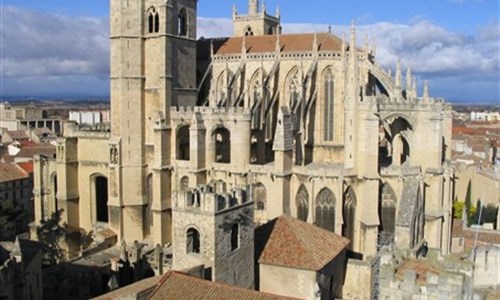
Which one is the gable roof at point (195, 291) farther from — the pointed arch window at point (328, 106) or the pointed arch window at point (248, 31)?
the pointed arch window at point (248, 31)

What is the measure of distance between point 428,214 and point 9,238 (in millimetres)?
33830

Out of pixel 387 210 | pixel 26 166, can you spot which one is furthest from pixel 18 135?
pixel 387 210

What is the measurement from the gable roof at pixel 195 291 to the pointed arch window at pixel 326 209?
47.7 ft

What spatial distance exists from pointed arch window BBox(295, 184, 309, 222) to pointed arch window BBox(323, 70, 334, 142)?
8506 mm

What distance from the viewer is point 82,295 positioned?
29.6m

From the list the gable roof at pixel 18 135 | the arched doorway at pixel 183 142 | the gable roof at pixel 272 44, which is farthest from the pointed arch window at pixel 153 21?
the gable roof at pixel 18 135

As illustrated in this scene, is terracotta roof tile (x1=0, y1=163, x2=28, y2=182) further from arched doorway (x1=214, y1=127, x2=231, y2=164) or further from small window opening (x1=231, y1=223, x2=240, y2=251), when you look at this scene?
small window opening (x1=231, y1=223, x2=240, y2=251)

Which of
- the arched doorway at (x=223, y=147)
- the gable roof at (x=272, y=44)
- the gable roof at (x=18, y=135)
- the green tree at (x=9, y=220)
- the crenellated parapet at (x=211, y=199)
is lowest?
the green tree at (x=9, y=220)

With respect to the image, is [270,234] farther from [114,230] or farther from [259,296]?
[114,230]

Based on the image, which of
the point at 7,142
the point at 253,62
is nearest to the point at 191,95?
the point at 253,62

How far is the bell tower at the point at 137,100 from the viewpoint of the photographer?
39.9m

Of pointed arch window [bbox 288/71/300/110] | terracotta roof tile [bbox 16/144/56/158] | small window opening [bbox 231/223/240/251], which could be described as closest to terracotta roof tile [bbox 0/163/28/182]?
terracotta roof tile [bbox 16/144/56/158]

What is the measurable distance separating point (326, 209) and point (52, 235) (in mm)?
20301

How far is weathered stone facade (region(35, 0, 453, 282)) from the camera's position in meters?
34.0
